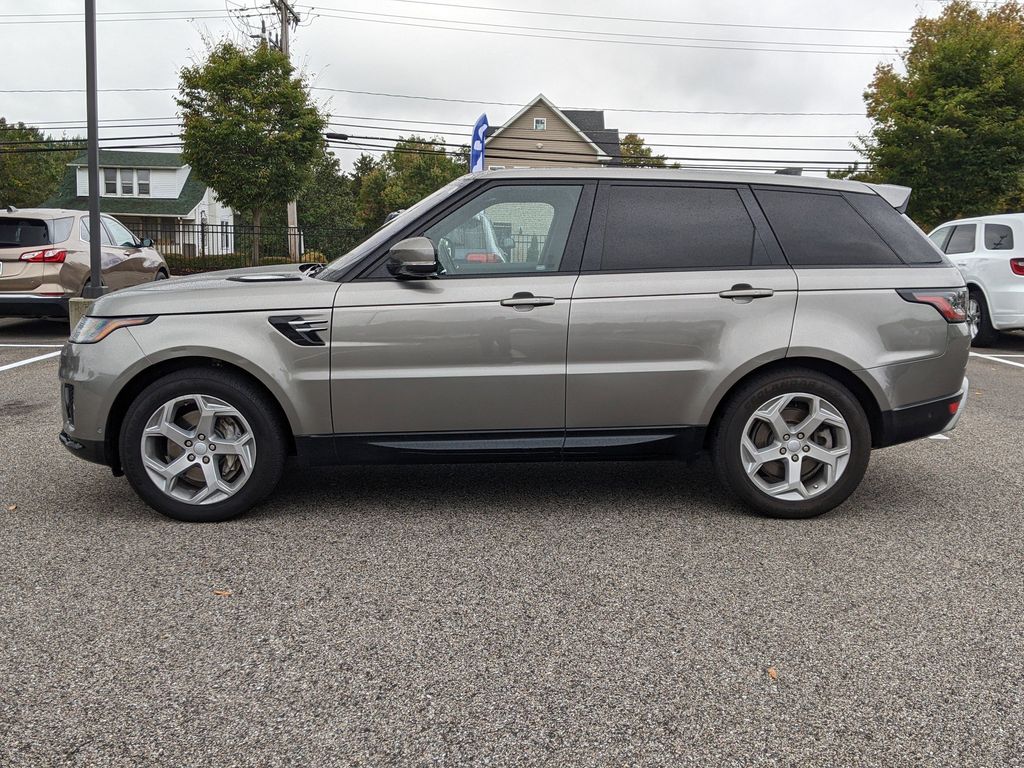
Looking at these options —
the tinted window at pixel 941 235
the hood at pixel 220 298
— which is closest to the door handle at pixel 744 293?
the hood at pixel 220 298

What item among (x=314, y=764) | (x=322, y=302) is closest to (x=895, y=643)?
(x=314, y=764)

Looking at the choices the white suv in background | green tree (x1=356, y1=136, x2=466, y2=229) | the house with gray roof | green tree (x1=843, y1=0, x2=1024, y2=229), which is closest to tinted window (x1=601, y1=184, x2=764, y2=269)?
the white suv in background

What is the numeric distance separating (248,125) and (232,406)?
2758cm

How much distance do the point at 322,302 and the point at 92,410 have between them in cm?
124

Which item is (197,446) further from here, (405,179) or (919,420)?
(405,179)

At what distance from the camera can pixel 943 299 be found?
4551mm

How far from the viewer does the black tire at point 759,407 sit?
14.6 ft

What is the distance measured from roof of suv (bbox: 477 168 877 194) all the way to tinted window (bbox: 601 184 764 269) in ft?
0.24

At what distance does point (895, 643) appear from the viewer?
10.3 ft

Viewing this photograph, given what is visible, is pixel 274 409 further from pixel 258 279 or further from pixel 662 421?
pixel 662 421

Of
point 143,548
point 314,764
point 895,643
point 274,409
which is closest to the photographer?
point 314,764

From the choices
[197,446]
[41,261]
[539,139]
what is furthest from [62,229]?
[539,139]

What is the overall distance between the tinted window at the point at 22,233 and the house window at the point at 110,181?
43.6m

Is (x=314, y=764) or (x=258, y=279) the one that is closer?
(x=314, y=764)
